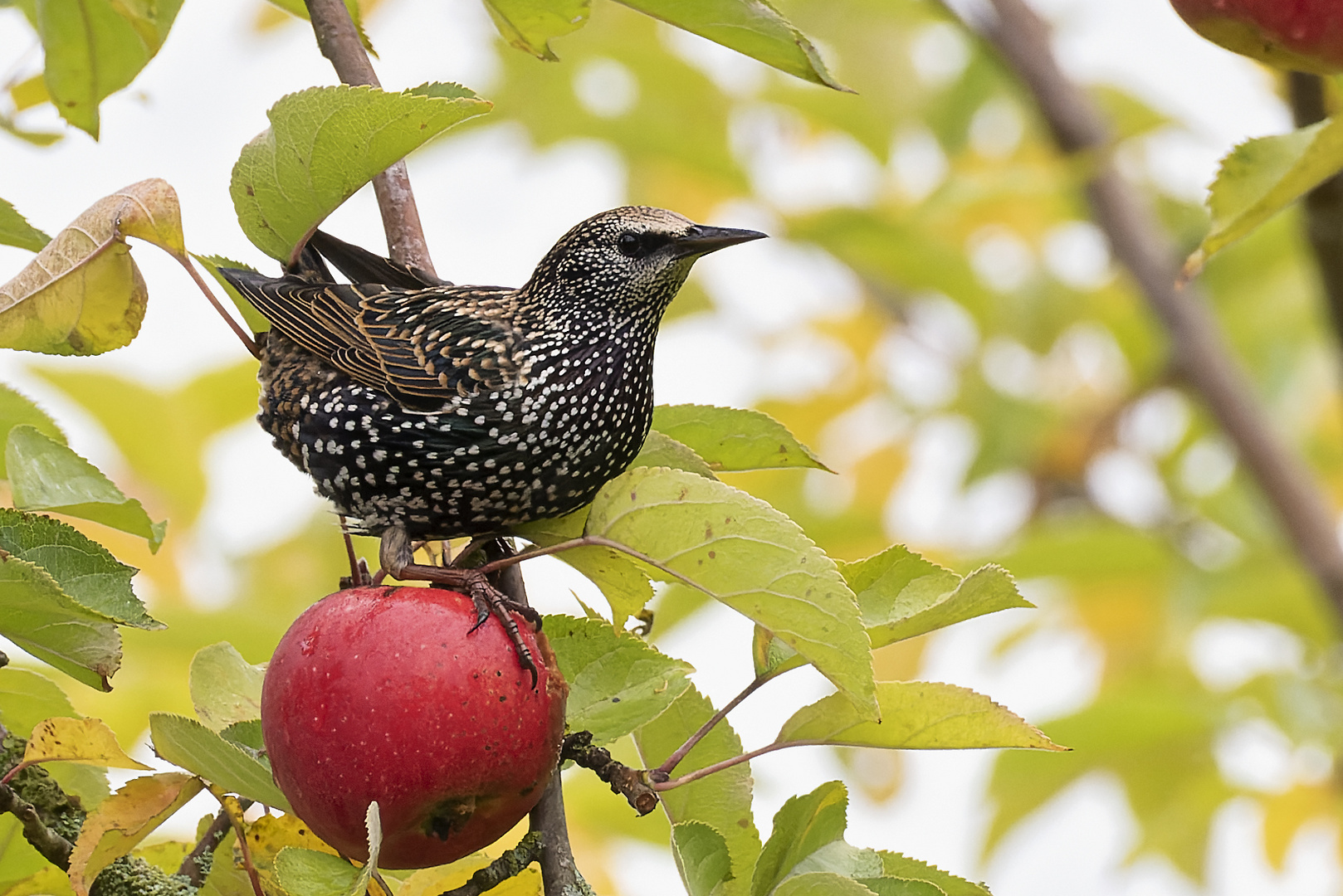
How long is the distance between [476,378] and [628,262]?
1.22ft

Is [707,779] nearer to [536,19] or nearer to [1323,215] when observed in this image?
[536,19]

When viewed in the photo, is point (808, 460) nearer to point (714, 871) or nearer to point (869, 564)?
point (869, 564)

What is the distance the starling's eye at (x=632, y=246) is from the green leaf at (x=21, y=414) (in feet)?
3.00

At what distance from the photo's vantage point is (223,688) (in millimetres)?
1916

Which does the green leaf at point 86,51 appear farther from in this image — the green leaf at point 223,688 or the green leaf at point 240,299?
the green leaf at point 223,688

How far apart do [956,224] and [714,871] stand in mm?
4095

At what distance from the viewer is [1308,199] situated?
109 inches

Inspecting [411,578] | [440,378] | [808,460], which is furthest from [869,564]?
[440,378]

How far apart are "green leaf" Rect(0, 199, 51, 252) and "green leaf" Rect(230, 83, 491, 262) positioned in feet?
1.04

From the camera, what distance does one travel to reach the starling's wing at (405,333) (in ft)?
7.23

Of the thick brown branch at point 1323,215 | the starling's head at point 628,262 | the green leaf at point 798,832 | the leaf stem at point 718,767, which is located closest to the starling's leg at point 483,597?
the leaf stem at point 718,767

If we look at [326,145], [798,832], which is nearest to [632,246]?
Answer: [326,145]

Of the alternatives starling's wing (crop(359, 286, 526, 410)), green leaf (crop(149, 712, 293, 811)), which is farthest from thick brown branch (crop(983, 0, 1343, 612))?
green leaf (crop(149, 712, 293, 811))

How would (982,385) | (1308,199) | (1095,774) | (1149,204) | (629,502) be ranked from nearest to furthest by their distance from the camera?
(629,502) < (1308,199) < (1095,774) < (982,385) < (1149,204)
